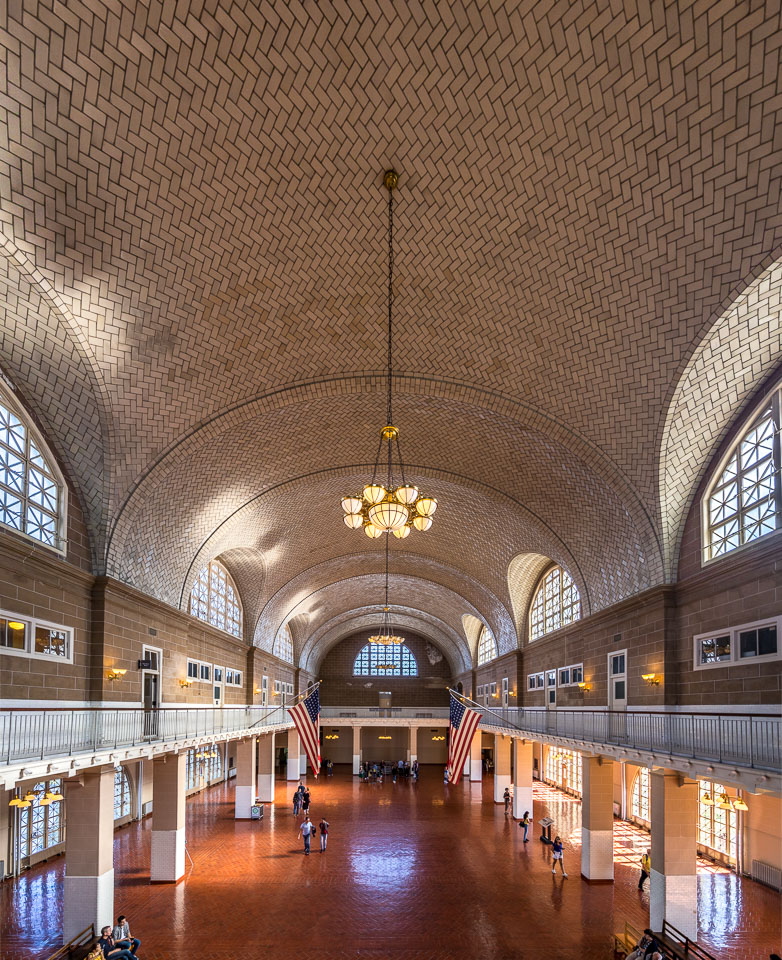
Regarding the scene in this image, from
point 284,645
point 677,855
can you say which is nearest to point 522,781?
point 677,855

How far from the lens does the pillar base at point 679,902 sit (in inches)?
529

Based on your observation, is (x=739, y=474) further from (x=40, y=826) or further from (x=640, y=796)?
(x=40, y=826)

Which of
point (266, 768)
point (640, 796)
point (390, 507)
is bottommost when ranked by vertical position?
point (266, 768)

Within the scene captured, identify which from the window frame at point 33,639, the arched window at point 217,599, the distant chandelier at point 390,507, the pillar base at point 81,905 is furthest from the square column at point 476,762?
the distant chandelier at point 390,507

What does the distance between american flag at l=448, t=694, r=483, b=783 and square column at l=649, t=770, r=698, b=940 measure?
26.8ft

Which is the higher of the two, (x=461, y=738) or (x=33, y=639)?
(x=33, y=639)

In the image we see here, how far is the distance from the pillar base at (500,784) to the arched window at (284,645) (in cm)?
1294

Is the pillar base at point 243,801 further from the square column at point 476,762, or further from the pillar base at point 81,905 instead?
the square column at point 476,762

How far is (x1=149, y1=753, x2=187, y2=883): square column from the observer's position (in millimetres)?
18047

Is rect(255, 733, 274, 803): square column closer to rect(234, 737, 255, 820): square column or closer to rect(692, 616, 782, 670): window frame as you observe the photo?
rect(234, 737, 255, 820): square column

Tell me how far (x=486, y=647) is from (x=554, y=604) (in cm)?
1614

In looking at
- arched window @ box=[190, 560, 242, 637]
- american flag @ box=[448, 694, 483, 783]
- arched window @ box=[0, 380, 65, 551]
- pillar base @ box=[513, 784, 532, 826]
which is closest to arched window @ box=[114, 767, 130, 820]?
arched window @ box=[190, 560, 242, 637]

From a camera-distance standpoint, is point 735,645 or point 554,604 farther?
point 554,604

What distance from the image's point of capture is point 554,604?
27469mm
